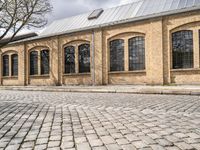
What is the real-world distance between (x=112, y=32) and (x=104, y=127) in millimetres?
17921

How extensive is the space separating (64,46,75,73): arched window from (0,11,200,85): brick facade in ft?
1.40

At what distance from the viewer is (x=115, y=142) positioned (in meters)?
3.89

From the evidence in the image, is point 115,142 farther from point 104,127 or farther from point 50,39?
point 50,39

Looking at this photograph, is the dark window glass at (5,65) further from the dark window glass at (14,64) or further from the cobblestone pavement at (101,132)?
the cobblestone pavement at (101,132)

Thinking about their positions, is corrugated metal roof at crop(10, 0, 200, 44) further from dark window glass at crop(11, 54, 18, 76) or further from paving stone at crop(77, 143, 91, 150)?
paving stone at crop(77, 143, 91, 150)

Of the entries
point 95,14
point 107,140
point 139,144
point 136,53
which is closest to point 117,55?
point 136,53

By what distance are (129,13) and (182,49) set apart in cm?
696

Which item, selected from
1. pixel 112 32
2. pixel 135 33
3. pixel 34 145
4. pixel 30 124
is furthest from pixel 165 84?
pixel 34 145

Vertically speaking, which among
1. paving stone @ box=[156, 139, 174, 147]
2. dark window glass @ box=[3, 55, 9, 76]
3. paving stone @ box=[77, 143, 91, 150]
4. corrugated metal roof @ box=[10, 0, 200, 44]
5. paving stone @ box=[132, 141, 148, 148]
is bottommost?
paving stone @ box=[77, 143, 91, 150]

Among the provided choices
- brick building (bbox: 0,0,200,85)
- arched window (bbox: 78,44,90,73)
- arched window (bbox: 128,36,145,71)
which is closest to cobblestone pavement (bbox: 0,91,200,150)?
brick building (bbox: 0,0,200,85)

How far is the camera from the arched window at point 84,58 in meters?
24.2

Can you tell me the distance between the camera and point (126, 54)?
2167 centimetres

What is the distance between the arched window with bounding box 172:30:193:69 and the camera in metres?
18.6

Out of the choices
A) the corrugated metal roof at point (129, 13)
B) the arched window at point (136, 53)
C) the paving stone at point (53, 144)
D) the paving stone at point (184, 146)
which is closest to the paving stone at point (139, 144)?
the paving stone at point (184, 146)
